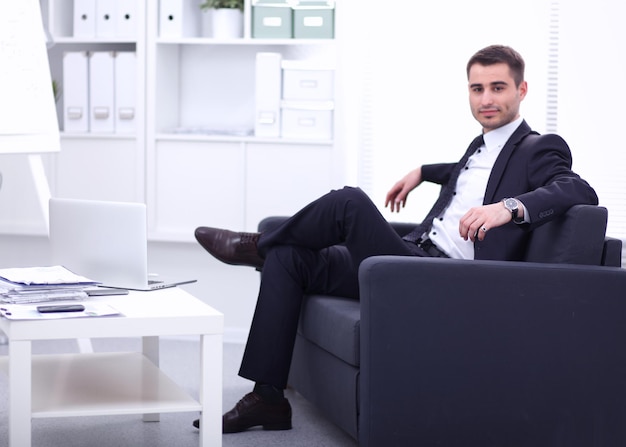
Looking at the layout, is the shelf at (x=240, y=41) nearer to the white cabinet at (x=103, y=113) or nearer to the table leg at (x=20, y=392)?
the white cabinet at (x=103, y=113)

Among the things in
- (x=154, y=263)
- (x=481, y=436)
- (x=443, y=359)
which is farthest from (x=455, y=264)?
(x=154, y=263)

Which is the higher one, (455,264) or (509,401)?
(455,264)

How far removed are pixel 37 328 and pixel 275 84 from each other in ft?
7.07

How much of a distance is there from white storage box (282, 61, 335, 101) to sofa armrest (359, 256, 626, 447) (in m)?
1.78

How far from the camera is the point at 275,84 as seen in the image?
3.96 meters

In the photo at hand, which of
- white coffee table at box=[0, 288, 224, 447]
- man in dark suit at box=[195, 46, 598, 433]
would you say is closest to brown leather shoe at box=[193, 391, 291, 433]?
man in dark suit at box=[195, 46, 598, 433]

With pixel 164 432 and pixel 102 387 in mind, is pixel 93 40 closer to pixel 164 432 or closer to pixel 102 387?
pixel 164 432

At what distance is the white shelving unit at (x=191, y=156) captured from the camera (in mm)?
4020

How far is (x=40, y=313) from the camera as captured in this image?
2.08 m

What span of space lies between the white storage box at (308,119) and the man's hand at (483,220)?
1.67m

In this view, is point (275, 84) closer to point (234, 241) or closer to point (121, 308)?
point (234, 241)

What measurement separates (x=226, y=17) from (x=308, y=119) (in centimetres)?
60

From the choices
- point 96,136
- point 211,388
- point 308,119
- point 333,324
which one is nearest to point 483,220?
point 333,324

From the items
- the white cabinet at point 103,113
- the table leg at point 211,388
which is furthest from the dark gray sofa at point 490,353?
the white cabinet at point 103,113
